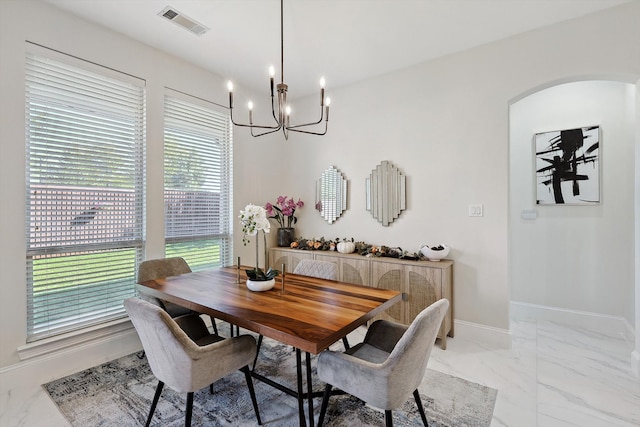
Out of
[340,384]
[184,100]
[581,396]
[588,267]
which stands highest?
[184,100]

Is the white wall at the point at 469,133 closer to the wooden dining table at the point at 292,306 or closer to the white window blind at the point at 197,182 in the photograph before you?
the wooden dining table at the point at 292,306

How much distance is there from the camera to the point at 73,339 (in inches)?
97.6

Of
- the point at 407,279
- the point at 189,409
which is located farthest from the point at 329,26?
the point at 189,409

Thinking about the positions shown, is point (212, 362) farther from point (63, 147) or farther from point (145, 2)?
point (145, 2)

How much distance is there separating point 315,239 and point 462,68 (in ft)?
8.40

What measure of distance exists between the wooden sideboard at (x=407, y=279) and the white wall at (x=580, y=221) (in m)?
1.36

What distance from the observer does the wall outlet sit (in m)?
2.95

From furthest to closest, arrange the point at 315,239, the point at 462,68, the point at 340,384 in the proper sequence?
the point at 315,239
the point at 462,68
the point at 340,384

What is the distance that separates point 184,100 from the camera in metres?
3.24

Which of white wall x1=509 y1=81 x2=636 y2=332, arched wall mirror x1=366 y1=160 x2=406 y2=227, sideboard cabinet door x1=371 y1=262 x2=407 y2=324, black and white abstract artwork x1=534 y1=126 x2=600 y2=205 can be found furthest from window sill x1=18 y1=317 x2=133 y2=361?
black and white abstract artwork x1=534 y1=126 x2=600 y2=205

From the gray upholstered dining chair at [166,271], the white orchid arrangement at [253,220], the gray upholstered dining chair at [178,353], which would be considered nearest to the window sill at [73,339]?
the gray upholstered dining chair at [166,271]

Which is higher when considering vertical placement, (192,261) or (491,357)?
(192,261)

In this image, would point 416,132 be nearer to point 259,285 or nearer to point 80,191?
point 259,285

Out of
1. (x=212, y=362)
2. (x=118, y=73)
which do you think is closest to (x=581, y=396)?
(x=212, y=362)
